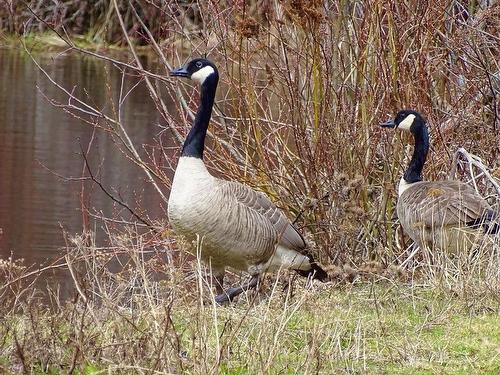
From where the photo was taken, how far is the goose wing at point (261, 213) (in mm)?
7340

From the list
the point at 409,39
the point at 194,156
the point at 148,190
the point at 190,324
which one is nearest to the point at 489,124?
the point at 409,39

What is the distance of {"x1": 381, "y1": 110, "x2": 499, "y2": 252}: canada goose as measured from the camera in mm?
7484

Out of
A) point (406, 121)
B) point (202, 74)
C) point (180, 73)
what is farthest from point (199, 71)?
point (406, 121)

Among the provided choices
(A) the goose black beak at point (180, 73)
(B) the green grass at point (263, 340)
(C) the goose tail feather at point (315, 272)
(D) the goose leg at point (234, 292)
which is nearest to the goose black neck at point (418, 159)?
(C) the goose tail feather at point (315, 272)

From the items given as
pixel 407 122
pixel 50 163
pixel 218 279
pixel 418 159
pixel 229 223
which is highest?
pixel 407 122

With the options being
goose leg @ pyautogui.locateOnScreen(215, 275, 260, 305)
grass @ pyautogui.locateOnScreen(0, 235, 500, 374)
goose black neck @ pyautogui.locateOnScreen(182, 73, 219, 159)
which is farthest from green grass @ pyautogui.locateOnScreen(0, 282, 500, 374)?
goose black neck @ pyautogui.locateOnScreen(182, 73, 219, 159)

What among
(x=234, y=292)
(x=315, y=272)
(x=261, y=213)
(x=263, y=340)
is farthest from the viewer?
(x=315, y=272)

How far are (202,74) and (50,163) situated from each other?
Answer: 9.04 metres

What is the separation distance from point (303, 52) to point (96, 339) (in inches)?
162

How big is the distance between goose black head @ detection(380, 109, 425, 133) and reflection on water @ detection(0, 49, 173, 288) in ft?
7.01

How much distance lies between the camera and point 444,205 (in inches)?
298

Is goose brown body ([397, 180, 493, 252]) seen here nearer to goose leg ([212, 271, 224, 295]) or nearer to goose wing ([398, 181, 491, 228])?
goose wing ([398, 181, 491, 228])

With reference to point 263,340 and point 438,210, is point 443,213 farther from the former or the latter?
point 263,340

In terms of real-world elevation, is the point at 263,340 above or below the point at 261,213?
above
